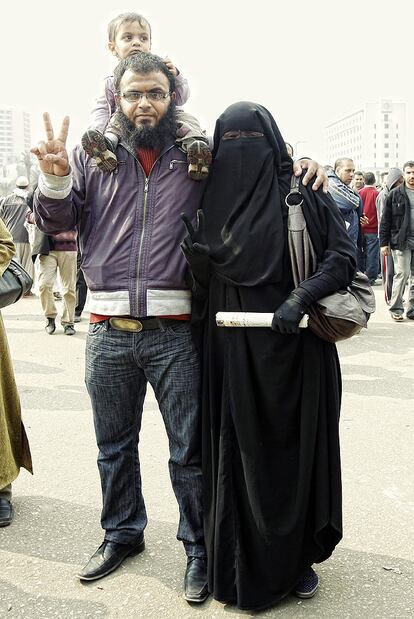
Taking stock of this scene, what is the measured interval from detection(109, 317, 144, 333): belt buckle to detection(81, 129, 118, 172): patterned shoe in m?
0.60

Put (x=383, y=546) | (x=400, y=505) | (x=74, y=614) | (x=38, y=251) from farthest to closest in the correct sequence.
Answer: (x=38, y=251)
(x=400, y=505)
(x=383, y=546)
(x=74, y=614)

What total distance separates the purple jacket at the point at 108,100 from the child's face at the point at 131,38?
49 centimetres

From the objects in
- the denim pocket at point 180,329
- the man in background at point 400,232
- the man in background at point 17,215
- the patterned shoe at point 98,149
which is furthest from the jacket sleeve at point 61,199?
the man in background at point 17,215

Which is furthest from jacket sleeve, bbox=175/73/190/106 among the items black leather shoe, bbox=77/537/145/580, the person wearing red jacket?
the person wearing red jacket

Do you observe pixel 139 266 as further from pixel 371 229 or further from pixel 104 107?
pixel 371 229

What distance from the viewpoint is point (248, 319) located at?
8.36 feet

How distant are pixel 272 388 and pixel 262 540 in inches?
22.6

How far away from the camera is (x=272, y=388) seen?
2.58 metres

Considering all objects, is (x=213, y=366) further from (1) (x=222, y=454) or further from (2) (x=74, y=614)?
(2) (x=74, y=614)

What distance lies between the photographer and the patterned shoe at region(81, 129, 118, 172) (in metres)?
2.56

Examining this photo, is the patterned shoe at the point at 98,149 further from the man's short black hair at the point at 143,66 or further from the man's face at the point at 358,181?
the man's face at the point at 358,181

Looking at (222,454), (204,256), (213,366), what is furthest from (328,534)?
(204,256)

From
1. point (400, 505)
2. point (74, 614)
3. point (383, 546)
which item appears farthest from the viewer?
point (400, 505)

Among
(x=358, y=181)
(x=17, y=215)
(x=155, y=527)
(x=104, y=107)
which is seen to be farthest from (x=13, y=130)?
(x=155, y=527)
